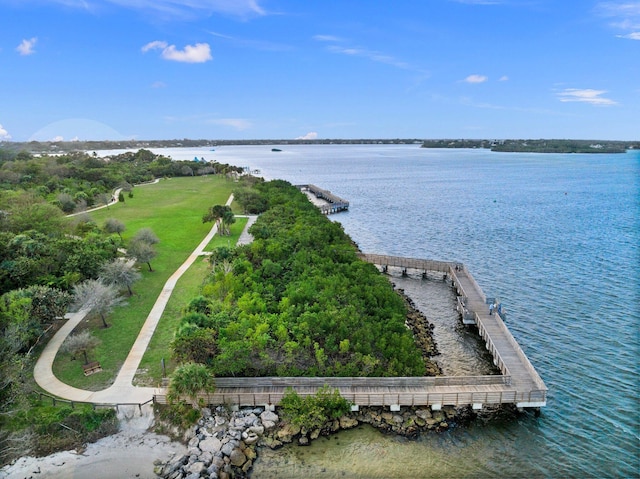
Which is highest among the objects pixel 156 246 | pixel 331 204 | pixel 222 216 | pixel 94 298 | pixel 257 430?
pixel 222 216

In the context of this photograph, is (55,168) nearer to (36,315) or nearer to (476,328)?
(36,315)

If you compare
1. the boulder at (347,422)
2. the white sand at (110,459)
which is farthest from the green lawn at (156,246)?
the boulder at (347,422)

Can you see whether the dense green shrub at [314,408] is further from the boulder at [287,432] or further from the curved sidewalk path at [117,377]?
the curved sidewalk path at [117,377]

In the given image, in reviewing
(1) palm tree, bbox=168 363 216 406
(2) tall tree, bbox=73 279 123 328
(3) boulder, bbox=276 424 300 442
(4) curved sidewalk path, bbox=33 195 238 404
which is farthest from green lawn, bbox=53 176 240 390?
(3) boulder, bbox=276 424 300 442

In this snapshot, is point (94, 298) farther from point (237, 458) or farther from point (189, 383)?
point (237, 458)

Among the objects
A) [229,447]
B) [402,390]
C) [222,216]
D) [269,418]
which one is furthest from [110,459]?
[222,216]

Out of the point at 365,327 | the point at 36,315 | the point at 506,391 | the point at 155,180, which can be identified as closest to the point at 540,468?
the point at 506,391

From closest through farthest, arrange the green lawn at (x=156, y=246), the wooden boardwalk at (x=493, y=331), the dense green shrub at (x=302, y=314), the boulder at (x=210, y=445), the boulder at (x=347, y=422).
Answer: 1. the boulder at (x=210, y=445)
2. the boulder at (x=347, y=422)
3. the wooden boardwalk at (x=493, y=331)
4. the dense green shrub at (x=302, y=314)
5. the green lawn at (x=156, y=246)
